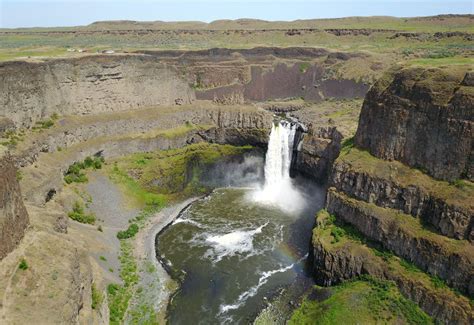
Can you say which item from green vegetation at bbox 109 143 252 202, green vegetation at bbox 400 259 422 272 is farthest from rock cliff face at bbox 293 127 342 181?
green vegetation at bbox 400 259 422 272

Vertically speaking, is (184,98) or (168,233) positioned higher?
(184,98)

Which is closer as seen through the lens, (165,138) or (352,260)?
(352,260)

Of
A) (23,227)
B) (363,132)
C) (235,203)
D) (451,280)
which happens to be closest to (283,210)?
(235,203)

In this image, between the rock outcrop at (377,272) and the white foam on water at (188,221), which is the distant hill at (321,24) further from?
the rock outcrop at (377,272)

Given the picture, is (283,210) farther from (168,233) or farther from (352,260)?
(352,260)

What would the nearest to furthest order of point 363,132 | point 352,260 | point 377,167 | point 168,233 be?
point 352,260, point 377,167, point 363,132, point 168,233

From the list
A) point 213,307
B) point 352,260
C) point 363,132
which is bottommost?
point 213,307

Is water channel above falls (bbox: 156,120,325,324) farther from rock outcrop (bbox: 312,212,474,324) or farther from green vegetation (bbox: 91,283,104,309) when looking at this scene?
green vegetation (bbox: 91,283,104,309)

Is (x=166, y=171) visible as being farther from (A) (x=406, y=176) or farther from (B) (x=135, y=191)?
(A) (x=406, y=176)
